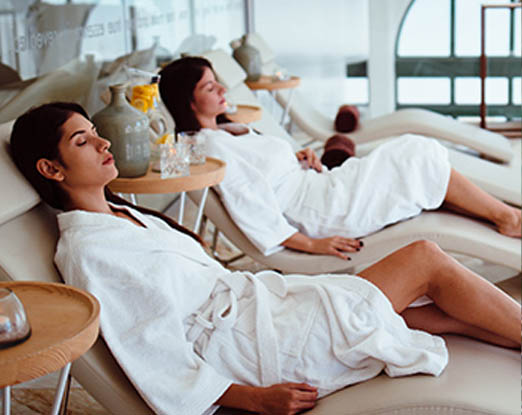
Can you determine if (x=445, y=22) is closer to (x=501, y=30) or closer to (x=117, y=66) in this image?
(x=501, y=30)

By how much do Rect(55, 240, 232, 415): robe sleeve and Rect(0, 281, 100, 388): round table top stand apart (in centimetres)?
19

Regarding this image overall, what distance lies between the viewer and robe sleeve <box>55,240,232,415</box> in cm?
163

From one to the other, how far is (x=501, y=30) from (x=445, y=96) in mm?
885

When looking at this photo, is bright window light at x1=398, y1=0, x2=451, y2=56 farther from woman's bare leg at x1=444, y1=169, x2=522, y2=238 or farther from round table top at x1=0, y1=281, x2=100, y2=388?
round table top at x1=0, y1=281, x2=100, y2=388

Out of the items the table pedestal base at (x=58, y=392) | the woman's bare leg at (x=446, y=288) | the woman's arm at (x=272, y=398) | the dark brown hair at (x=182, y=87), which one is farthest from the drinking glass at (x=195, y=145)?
the table pedestal base at (x=58, y=392)

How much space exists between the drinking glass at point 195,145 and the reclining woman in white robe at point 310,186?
0.62 ft

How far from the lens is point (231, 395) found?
5.46 ft

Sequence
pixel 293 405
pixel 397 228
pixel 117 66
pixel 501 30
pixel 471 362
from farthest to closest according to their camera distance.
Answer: pixel 501 30 < pixel 117 66 < pixel 397 228 < pixel 471 362 < pixel 293 405

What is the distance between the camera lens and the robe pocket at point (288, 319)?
1.72 meters

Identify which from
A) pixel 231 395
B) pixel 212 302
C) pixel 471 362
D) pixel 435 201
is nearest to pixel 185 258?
pixel 212 302

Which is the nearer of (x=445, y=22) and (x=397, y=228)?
(x=397, y=228)

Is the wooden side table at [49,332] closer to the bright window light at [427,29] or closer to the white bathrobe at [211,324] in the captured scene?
the white bathrobe at [211,324]

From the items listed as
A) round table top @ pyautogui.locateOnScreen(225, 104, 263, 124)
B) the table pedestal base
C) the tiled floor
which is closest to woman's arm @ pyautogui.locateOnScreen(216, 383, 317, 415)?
the table pedestal base

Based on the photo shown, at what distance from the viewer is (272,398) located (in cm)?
164
